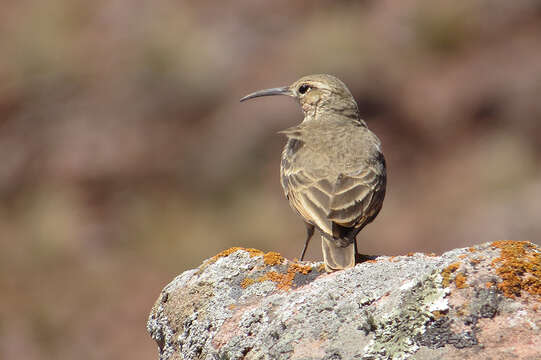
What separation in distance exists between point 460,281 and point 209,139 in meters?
11.1

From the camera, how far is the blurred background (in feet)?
43.8

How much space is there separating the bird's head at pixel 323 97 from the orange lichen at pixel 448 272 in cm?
347

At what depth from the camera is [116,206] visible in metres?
14.5

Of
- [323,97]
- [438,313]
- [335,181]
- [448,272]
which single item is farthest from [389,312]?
[323,97]

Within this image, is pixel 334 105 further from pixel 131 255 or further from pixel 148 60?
pixel 148 60

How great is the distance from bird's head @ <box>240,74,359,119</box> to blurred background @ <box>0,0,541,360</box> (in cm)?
543

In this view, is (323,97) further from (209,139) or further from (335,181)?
(209,139)

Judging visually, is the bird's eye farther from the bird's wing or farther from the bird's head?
the bird's wing

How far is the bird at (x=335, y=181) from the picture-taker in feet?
16.9

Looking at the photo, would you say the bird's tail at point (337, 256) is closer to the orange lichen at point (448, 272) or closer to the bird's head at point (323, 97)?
the orange lichen at point (448, 272)

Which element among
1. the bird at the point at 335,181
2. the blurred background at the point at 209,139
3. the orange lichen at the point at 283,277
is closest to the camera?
the orange lichen at the point at 283,277

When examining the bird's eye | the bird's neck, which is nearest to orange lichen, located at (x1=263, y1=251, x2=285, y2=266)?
the bird's neck

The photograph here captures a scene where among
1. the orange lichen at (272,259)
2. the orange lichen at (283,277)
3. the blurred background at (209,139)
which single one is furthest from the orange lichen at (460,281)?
the blurred background at (209,139)

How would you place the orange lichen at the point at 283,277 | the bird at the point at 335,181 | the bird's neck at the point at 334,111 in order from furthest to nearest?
the bird's neck at the point at 334,111 → the bird at the point at 335,181 → the orange lichen at the point at 283,277
